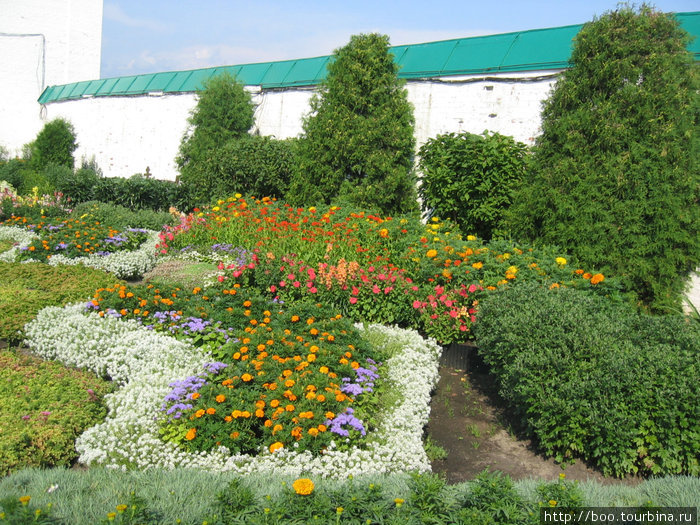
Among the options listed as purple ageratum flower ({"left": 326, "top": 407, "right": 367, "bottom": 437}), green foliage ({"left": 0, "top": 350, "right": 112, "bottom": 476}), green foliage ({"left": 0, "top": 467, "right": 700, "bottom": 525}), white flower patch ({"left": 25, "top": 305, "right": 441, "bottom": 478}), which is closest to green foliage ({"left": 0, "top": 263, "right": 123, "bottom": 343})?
white flower patch ({"left": 25, "top": 305, "right": 441, "bottom": 478})

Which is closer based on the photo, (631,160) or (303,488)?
(303,488)

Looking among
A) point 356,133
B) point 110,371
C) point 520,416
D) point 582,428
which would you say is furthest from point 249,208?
point 582,428

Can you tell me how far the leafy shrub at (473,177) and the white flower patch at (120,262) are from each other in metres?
4.41

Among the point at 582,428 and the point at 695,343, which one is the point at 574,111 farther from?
the point at 582,428

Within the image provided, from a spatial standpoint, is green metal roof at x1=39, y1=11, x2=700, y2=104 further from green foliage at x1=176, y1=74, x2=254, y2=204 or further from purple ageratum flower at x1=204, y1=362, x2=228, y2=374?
purple ageratum flower at x1=204, y1=362, x2=228, y2=374

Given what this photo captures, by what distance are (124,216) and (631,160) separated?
8607 millimetres

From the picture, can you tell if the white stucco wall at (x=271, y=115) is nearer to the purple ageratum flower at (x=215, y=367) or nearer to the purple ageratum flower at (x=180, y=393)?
the purple ageratum flower at (x=215, y=367)

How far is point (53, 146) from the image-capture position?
18594 mm

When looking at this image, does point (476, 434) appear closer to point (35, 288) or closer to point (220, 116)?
point (35, 288)

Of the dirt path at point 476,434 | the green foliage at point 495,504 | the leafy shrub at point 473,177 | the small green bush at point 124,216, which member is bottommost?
the dirt path at point 476,434

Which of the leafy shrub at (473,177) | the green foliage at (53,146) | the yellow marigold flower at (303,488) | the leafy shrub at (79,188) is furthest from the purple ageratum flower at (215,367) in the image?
the green foliage at (53,146)

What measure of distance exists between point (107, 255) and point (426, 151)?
5.22 meters

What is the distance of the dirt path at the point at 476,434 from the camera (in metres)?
3.98

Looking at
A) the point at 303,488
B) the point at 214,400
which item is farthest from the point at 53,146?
the point at 303,488
